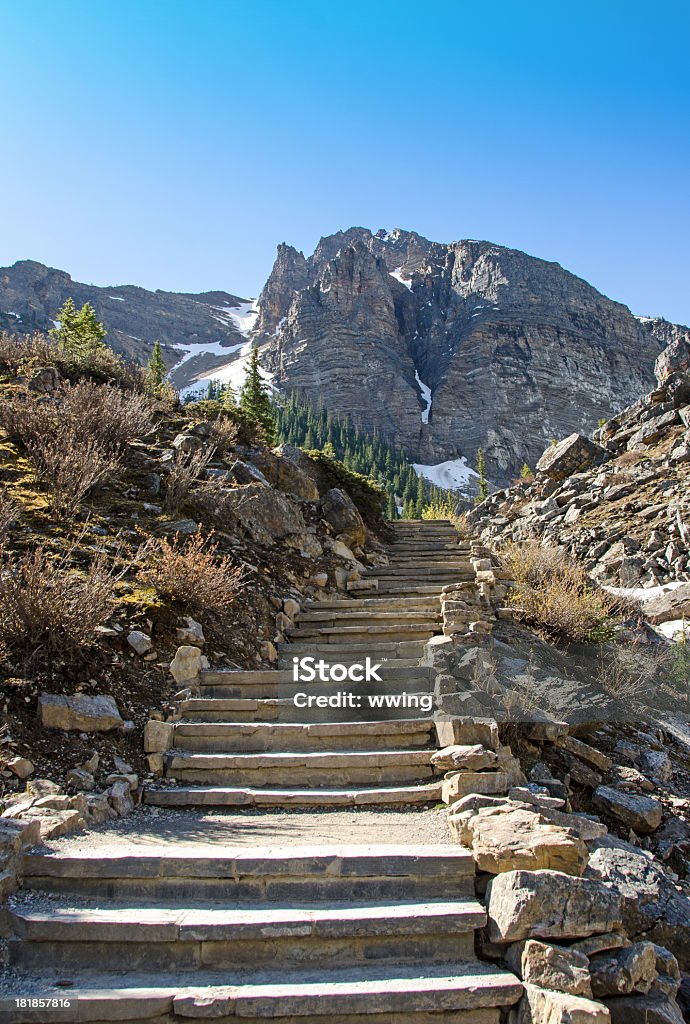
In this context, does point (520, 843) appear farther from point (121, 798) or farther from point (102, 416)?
point (102, 416)

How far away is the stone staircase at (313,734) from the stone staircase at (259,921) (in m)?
0.02

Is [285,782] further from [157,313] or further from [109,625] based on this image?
[157,313]

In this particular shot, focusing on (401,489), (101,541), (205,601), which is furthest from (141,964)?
(401,489)

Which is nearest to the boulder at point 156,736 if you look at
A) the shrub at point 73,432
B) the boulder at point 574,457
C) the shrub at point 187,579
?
the shrub at point 187,579

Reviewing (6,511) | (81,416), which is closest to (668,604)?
(6,511)

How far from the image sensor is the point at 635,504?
1227cm

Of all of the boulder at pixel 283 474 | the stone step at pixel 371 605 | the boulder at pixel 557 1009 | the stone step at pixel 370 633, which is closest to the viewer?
the boulder at pixel 557 1009

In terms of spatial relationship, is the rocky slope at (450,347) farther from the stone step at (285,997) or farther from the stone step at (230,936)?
the stone step at (285,997)

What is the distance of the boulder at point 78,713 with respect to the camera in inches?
169

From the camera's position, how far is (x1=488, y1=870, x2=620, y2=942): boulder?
287cm

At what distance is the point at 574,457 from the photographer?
16.0 meters

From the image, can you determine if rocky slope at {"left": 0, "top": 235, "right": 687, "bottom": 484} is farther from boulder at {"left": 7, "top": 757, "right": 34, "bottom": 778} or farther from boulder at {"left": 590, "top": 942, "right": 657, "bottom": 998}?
boulder at {"left": 590, "top": 942, "right": 657, "bottom": 998}

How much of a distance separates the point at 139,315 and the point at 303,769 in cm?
17637

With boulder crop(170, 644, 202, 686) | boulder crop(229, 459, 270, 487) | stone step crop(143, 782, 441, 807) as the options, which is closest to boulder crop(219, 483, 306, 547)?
boulder crop(229, 459, 270, 487)
